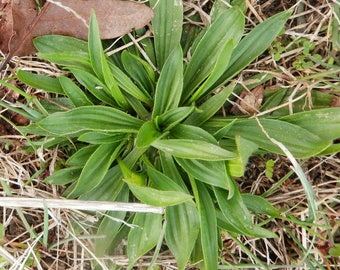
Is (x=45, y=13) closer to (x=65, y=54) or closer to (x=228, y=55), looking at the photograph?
(x=65, y=54)

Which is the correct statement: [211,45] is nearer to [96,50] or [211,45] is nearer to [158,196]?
[96,50]

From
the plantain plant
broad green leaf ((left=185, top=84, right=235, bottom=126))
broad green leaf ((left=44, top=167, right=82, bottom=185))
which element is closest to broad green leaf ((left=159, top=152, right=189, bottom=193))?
the plantain plant

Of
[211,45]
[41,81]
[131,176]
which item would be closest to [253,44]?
[211,45]

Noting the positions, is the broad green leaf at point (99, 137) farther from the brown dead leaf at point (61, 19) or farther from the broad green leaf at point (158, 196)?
the brown dead leaf at point (61, 19)

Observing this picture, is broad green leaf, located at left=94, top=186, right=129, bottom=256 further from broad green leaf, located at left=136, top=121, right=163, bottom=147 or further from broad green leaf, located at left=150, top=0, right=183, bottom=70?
broad green leaf, located at left=150, top=0, right=183, bottom=70

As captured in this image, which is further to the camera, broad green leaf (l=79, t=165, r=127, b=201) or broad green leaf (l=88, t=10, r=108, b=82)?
broad green leaf (l=79, t=165, r=127, b=201)

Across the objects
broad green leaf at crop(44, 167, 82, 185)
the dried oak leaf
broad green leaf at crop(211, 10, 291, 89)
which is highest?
the dried oak leaf

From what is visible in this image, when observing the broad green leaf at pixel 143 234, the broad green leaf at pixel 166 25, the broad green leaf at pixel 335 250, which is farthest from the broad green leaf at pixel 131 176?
the broad green leaf at pixel 335 250

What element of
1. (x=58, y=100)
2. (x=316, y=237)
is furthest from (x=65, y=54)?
(x=316, y=237)
